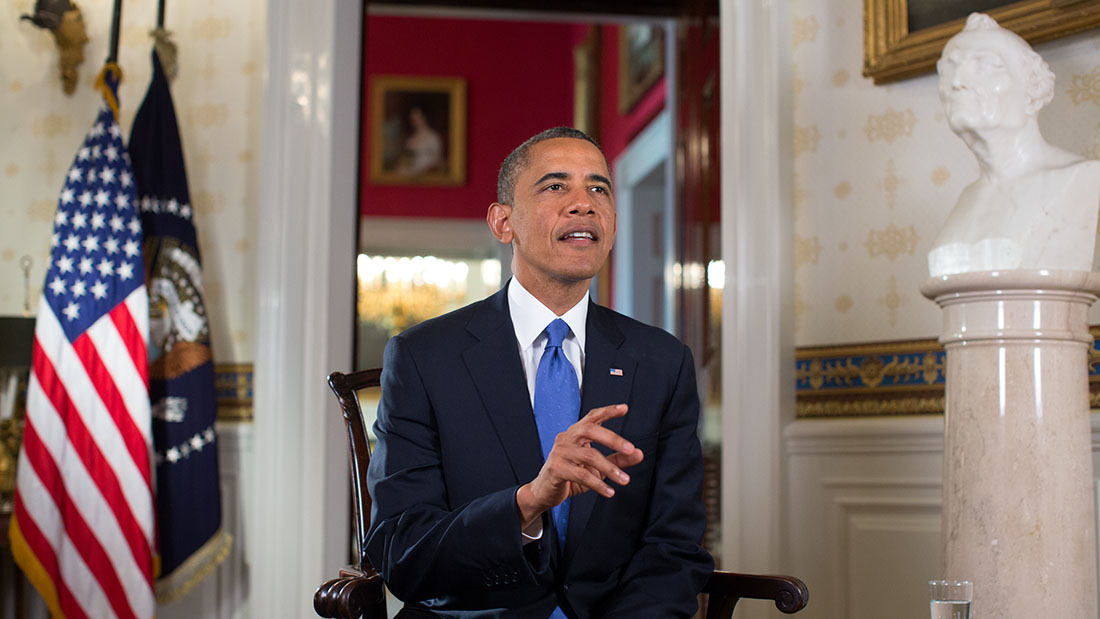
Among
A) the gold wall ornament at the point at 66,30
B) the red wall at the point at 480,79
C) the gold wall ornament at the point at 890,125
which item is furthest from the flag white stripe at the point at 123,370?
the red wall at the point at 480,79

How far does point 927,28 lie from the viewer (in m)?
3.35

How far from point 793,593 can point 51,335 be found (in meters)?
2.77

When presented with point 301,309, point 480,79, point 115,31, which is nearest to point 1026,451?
point 301,309

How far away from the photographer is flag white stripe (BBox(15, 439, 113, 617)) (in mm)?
3562

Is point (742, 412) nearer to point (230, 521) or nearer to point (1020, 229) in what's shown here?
point (1020, 229)

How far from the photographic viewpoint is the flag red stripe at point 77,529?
11.7 feet

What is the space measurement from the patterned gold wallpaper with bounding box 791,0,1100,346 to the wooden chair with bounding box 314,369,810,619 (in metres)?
1.52

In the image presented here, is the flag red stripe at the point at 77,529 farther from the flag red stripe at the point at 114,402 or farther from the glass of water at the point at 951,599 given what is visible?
the glass of water at the point at 951,599

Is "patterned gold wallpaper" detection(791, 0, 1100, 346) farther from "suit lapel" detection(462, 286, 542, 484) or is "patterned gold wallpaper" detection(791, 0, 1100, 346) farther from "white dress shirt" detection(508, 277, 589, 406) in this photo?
"suit lapel" detection(462, 286, 542, 484)

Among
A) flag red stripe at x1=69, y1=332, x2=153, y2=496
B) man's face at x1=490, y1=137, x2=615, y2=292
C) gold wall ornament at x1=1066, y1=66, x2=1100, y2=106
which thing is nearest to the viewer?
man's face at x1=490, y1=137, x2=615, y2=292

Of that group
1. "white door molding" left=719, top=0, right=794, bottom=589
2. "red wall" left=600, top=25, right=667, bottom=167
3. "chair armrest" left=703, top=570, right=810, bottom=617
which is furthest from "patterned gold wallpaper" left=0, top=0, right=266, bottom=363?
"red wall" left=600, top=25, right=667, bottom=167

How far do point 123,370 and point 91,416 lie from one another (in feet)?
0.59

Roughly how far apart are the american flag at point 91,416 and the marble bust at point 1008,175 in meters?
2.60

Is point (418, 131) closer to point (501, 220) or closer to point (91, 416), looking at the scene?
point (91, 416)
